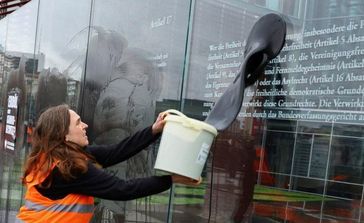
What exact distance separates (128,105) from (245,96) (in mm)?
1394

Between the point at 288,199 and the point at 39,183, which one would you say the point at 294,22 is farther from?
the point at 39,183

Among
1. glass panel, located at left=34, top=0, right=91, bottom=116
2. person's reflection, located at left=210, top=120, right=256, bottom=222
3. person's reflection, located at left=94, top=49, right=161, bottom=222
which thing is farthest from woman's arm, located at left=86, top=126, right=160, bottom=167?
glass panel, located at left=34, top=0, right=91, bottom=116

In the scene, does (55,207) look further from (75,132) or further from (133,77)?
(133,77)

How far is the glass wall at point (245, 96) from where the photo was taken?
2.55 meters

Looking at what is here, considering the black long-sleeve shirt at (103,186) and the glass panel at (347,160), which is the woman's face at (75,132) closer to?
the black long-sleeve shirt at (103,186)

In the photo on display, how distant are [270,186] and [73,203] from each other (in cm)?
116

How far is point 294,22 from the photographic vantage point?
2.82 metres

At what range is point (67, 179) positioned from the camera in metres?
2.23

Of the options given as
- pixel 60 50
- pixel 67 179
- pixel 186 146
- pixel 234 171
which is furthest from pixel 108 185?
pixel 60 50

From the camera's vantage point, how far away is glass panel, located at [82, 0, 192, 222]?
12.3ft

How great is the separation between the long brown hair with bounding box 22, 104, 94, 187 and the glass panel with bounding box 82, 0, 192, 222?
1298 millimetres

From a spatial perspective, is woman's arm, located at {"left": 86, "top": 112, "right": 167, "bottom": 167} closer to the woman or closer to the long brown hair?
the woman

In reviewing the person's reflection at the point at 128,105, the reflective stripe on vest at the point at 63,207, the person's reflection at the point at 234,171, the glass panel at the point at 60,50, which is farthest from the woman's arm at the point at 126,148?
the glass panel at the point at 60,50

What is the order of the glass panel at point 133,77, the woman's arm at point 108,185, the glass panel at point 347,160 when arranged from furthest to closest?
the glass panel at point 133,77 → the glass panel at point 347,160 → the woman's arm at point 108,185
